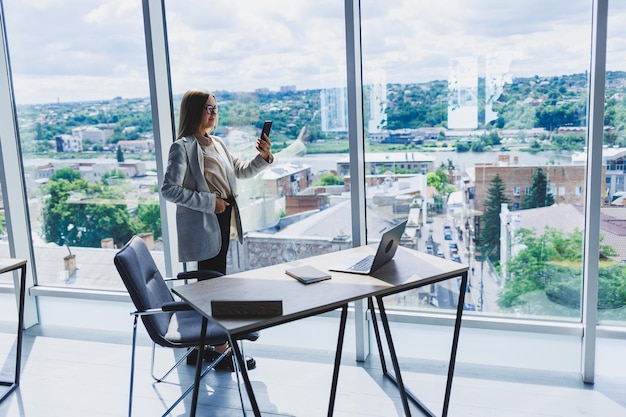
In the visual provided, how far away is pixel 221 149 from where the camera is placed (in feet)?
12.4

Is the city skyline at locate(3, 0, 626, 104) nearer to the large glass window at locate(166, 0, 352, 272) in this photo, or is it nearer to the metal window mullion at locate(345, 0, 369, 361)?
the large glass window at locate(166, 0, 352, 272)

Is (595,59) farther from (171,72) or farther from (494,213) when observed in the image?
(171,72)

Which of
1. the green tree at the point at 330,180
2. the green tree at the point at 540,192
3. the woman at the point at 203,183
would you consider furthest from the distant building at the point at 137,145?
the green tree at the point at 540,192

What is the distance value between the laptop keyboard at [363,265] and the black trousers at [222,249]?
3.14ft

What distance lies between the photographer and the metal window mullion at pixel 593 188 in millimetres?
3232

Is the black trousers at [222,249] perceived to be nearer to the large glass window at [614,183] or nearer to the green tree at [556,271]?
the green tree at [556,271]

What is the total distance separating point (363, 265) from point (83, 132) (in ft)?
8.72

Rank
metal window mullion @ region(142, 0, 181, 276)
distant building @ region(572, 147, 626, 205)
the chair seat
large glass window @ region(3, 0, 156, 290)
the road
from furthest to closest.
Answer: large glass window @ region(3, 0, 156, 290), metal window mullion @ region(142, 0, 181, 276), the road, distant building @ region(572, 147, 626, 205), the chair seat

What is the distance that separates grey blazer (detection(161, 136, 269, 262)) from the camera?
352cm

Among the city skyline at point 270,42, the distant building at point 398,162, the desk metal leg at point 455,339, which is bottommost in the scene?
the desk metal leg at point 455,339

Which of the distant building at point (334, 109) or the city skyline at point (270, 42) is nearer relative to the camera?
the city skyline at point (270, 42)

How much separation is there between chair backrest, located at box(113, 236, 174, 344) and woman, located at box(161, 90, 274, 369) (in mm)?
362

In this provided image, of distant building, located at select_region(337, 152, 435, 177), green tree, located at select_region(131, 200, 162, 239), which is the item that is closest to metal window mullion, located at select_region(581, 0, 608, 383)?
distant building, located at select_region(337, 152, 435, 177)

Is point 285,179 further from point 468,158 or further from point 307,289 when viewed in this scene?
point 307,289
